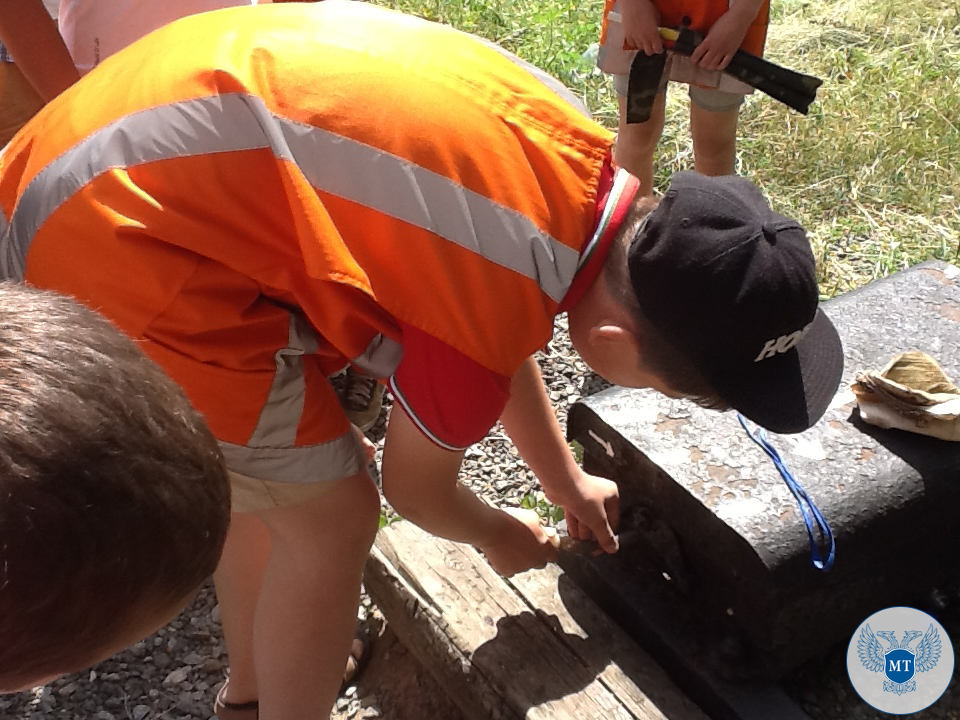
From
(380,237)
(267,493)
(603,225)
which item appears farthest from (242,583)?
(603,225)

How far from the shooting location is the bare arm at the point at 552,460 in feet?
6.19

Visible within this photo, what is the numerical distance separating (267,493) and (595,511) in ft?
2.26

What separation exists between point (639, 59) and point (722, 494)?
1.79 metres

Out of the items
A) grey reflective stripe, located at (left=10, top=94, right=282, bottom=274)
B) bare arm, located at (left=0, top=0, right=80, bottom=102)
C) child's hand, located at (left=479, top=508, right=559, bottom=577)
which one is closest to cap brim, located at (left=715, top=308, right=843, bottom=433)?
child's hand, located at (left=479, top=508, right=559, bottom=577)

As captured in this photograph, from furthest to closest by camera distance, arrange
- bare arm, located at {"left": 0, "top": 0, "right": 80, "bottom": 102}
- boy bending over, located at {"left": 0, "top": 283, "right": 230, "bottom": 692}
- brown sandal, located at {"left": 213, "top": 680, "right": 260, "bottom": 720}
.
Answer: bare arm, located at {"left": 0, "top": 0, "right": 80, "bottom": 102} → brown sandal, located at {"left": 213, "top": 680, "right": 260, "bottom": 720} → boy bending over, located at {"left": 0, "top": 283, "right": 230, "bottom": 692}

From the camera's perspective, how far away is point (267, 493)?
1.71 metres

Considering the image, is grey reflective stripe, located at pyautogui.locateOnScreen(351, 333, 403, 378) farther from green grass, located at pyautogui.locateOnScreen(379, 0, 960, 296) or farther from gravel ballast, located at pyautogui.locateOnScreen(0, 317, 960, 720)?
green grass, located at pyautogui.locateOnScreen(379, 0, 960, 296)

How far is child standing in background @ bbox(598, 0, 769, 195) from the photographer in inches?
124

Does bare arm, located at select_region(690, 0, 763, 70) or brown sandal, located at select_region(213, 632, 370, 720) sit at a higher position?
bare arm, located at select_region(690, 0, 763, 70)

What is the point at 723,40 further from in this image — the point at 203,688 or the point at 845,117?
the point at 203,688

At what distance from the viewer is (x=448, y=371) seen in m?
1.49

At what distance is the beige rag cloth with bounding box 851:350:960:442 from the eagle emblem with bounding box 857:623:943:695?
18.0 inches

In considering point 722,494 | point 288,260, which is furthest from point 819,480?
point 288,260

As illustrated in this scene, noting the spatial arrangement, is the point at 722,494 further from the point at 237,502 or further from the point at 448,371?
the point at 237,502
